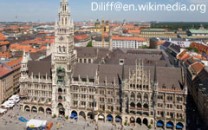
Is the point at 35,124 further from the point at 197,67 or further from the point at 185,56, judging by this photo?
the point at 185,56

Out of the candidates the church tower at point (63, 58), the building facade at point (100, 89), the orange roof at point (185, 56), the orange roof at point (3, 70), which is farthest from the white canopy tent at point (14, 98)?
the orange roof at point (185, 56)

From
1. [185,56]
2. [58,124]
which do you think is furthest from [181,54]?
[58,124]

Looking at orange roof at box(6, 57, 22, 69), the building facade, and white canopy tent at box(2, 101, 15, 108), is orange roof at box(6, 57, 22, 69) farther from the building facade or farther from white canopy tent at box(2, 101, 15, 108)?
the building facade

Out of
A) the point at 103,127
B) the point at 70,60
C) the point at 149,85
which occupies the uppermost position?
the point at 70,60

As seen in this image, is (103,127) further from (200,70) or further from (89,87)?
(200,70)

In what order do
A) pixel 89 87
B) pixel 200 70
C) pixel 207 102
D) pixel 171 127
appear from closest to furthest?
pixel 207 102 < pixel 171 127 < pixel 89 87 < pixel 200 70

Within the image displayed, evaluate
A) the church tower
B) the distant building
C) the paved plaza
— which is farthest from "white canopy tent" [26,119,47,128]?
the distant building

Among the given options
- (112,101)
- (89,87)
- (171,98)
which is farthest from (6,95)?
(171,98)
